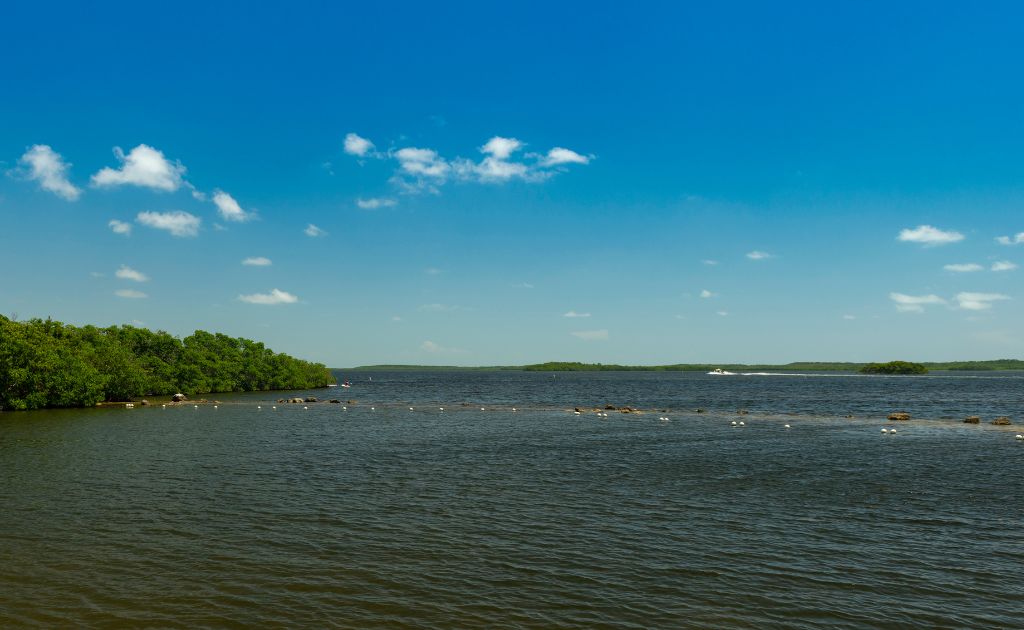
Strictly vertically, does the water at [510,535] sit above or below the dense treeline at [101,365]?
below

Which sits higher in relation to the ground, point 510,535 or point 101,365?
point 101,365

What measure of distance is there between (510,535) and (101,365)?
111 meters

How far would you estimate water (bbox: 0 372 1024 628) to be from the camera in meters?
18.2

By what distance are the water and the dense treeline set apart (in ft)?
155

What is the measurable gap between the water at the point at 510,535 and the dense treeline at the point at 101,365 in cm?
4739

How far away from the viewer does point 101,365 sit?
108562 millimetres

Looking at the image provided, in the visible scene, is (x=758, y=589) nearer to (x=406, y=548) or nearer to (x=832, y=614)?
(x=832, y=614)

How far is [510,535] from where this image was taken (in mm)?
25453

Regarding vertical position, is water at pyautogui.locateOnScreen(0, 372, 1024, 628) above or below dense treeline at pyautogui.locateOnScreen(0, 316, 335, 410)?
below

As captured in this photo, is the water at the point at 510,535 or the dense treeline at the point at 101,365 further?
the dense treeline at the point at 101,365

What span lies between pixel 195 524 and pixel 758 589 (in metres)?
23.3

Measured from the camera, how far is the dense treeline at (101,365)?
9006cm

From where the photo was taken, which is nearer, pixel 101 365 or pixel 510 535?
pixel 510 535

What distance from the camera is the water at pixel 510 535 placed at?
59.8ft
